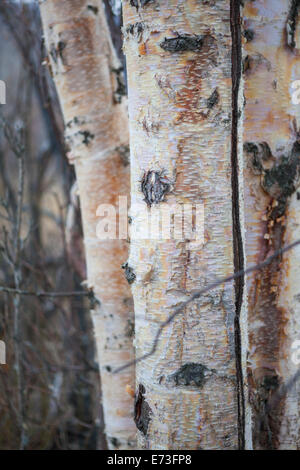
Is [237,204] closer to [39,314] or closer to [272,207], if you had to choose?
[272,207]

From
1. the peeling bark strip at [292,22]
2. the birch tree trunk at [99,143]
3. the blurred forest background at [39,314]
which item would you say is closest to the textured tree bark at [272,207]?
the peeling bark strip at [292,22]

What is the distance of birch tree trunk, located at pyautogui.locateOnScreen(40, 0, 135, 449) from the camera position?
1423 millimetres

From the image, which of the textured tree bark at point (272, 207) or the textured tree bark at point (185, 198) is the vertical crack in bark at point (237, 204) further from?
the textured tree bark at point (272, 207)

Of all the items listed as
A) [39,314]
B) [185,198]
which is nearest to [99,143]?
[185,198]

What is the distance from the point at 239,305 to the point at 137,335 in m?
0.26

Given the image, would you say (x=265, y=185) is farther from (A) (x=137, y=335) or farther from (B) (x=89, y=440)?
(B) (x=89, y=440)

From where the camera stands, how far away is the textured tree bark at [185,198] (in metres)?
0.91

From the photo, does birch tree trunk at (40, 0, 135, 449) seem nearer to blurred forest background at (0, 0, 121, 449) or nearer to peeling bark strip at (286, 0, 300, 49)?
blurred forest background at (0, 0, 121, 449)

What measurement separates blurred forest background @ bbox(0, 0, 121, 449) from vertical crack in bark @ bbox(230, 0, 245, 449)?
1.02m

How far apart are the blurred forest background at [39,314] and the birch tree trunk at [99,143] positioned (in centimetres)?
43

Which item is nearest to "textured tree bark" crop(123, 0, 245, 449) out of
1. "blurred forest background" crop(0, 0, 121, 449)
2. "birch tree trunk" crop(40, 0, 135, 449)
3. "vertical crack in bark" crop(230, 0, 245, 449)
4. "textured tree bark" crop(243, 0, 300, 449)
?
"vertical crack in bark" crop(230, 0, 245, 449)

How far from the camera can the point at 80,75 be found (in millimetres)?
1440

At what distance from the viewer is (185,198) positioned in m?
0.93
